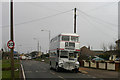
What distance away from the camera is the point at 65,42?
2461 cm

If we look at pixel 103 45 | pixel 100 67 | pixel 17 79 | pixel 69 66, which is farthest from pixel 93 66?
pixel 103 45

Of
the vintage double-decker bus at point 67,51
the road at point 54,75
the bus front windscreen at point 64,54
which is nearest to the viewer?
the road at point 54,75

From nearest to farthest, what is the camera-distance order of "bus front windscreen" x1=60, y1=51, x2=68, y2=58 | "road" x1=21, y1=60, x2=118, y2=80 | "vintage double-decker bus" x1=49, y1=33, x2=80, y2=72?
"road" x1=21, y1=60, x2=118, y2=80
"vintage double-decker bus" x1=49, y1=33, x2=80, y2=72
"bus front windscreen" x1=60, y1=51, x2=68, y2=58

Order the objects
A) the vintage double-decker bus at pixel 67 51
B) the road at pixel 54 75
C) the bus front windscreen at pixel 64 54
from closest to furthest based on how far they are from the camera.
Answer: the road at pixel 54 75 < the vintage double-decker bus at pixel 67 51 < the bus front windscreen at pixel 64 54

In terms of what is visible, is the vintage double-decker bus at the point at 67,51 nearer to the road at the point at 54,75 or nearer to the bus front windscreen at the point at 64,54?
the bus front windscreen at the point at 64,54

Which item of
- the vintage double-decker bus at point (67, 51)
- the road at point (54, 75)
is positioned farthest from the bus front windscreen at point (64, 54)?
the road at point (54, 75)

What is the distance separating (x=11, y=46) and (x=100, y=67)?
17238 millimetres

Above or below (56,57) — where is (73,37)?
above

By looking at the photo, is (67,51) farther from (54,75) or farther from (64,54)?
(54,75)

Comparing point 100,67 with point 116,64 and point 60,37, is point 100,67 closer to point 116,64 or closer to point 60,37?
point 116,64

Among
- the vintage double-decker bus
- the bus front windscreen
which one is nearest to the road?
the vintage double-decker bus

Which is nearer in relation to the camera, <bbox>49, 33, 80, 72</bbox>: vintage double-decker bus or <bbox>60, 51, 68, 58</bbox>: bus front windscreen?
<bbox>49, 33, 80, 72</bbox>: vintage double-decker bus

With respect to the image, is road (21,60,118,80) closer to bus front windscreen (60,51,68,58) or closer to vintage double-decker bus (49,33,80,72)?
vintage double-decker bus (49,33,80,72)

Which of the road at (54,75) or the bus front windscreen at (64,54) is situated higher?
the bus front windscreen at (64,54)
